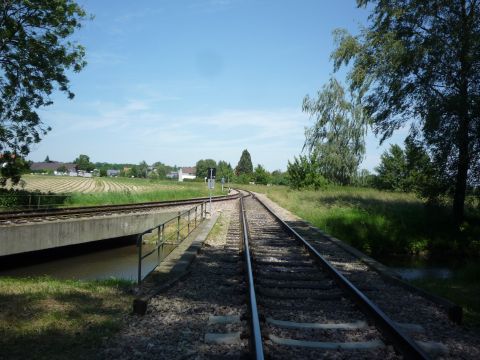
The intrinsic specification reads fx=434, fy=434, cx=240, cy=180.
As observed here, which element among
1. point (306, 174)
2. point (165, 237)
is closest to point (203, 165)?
point (306, 174)

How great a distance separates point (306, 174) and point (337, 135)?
5794mm

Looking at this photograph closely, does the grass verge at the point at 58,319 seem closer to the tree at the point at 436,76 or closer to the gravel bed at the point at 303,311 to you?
the gravel bed at the point at 303,311

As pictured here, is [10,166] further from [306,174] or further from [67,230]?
[306,174]

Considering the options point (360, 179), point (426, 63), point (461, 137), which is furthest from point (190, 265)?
point (360, 179)

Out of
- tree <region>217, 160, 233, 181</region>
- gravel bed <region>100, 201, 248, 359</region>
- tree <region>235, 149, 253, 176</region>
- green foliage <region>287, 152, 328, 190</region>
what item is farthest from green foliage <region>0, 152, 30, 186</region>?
→ tree <region>235, 149, 253, 176</region>

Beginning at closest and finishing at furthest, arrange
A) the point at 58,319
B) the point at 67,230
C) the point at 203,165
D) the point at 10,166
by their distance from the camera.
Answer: the point at 58,319 < the point at 67,230 < the point at 10,166 < the point at 203,165

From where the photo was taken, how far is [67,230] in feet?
55.7

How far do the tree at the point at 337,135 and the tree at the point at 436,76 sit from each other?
20.1 metres

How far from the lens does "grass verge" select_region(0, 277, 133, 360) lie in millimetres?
4633

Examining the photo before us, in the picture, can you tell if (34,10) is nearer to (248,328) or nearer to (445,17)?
(445,17)

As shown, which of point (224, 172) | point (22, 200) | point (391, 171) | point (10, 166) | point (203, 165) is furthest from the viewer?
point (203, 165)

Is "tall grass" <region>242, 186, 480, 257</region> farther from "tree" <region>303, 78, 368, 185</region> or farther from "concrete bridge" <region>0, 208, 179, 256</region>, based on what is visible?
"tree" <region>303, 78, 368, 185</region>

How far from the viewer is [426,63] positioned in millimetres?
19781

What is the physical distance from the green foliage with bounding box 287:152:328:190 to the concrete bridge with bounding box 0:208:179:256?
26.8m
